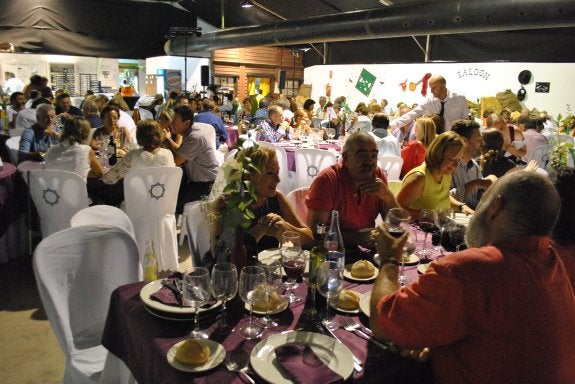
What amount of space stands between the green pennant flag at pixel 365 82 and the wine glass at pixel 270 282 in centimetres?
1160

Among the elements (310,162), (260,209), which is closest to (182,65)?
(310,162)

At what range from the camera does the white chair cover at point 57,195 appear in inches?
140

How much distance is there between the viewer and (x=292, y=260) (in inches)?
73.2

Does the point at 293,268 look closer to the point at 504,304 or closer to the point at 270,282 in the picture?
the point at 270,282

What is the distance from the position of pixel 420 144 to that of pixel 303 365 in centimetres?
359

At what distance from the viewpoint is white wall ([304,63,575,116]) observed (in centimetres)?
888

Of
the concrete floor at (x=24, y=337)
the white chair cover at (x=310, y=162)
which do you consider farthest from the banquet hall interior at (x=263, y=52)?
the white chair cover at (x=310, y=162)

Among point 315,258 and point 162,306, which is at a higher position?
point 315,258

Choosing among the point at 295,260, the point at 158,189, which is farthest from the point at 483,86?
the point at 295,260

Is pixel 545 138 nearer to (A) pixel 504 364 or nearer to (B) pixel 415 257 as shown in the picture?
(B) pixel 415 257

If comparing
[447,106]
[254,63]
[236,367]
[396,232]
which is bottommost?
[236,367]

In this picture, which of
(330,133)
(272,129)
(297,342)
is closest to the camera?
(297,342)

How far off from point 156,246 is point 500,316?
10.2ft

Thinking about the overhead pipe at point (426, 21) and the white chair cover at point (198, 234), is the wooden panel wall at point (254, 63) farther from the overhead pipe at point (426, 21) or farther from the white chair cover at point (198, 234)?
the white chair cover at point (198, 234)
